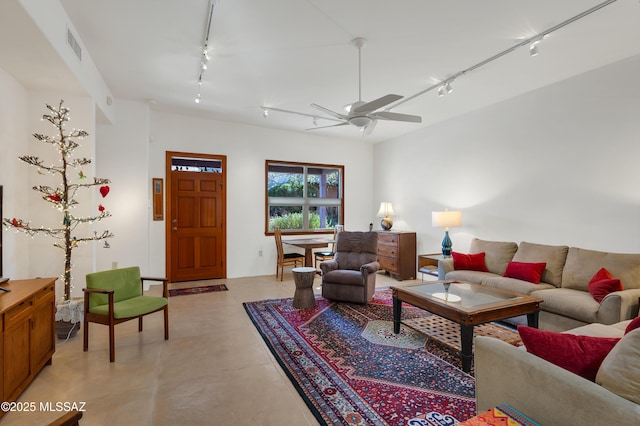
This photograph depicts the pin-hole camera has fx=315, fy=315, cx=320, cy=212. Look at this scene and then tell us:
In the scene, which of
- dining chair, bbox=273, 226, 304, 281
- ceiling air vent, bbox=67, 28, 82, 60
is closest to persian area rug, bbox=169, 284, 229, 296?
dining chair, bbox=273, 226, 304, 281

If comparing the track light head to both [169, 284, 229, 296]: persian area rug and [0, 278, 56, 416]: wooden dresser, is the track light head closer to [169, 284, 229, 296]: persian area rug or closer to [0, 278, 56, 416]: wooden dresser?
[169, 284, 229, 296]: persian area rug

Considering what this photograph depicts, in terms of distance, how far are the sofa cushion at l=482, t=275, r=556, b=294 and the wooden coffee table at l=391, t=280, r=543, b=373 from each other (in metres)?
0.44

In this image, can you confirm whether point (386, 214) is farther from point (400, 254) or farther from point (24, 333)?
point (24, 333)

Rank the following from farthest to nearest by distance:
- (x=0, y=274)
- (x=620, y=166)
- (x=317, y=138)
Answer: (x=317, y=138)
(x=620, y=166)
(x=0, y=274)

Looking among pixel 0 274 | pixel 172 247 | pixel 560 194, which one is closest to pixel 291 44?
pixel 0 274

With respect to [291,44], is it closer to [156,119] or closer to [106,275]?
[106,275]

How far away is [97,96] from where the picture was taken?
379 centimetres

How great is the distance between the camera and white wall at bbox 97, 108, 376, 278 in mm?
4770

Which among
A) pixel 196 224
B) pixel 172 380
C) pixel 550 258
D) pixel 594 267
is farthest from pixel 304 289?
pixel 594 267

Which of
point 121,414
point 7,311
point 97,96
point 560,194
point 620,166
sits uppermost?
point 97,96

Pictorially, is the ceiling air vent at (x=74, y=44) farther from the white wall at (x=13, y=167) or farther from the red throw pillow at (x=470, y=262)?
the red throw pillow at (x=470, y=262)

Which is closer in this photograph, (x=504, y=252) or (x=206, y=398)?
(x=206, y=398)

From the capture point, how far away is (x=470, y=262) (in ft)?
14.5

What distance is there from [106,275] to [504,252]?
4.73 m
